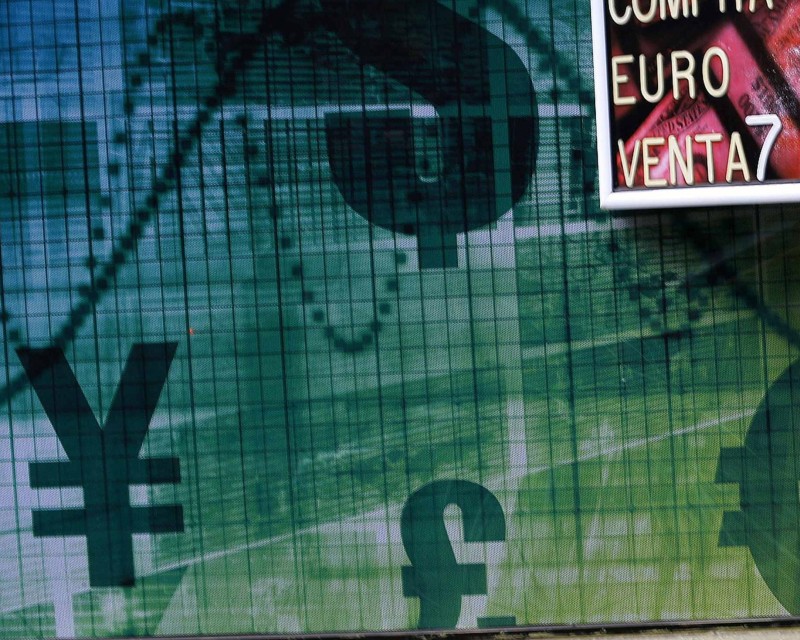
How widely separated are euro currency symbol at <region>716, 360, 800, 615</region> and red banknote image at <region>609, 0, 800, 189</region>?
933mm

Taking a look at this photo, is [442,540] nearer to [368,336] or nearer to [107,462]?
[368,336]

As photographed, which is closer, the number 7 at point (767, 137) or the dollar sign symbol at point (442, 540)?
the number 7 at point (767, 137)

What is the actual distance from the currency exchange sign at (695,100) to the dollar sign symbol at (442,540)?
135 centimetres

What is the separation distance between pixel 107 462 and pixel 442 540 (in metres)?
1.45

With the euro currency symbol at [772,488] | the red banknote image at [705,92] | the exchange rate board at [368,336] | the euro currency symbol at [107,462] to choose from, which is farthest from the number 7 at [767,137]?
the euro currency symbol at [107,462]

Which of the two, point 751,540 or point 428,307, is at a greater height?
point 428,307

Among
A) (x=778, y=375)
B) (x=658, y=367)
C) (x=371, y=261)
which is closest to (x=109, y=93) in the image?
→ (x=371, y=261)

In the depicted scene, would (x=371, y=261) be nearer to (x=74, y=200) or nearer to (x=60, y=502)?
(x=74, y=200)

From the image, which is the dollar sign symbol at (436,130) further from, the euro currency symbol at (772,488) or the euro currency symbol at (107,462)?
the euro currency symbol at (772,488)

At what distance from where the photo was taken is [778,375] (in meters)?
3.65

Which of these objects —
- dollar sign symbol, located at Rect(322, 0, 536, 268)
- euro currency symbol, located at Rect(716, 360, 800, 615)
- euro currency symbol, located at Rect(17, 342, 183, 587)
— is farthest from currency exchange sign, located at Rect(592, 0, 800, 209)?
euro currency symbol, located at Rect(17, 342, 183, 587)

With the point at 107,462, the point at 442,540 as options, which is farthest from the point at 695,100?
the point at 107,462

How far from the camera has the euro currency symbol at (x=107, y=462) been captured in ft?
12.2

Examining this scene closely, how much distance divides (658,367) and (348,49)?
1.84 metres
